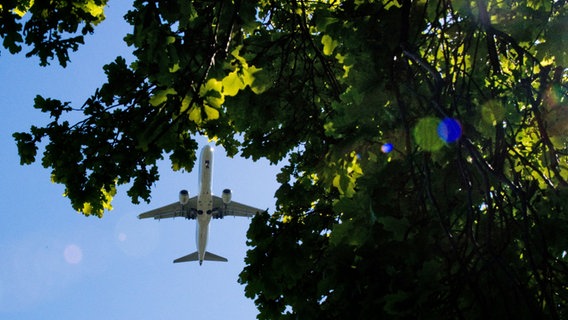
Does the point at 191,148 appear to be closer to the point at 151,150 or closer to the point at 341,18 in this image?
the point at 151,150

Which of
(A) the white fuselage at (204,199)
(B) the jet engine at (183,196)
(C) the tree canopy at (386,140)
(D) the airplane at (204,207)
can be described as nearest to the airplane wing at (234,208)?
A: (D) the airplane at (204,207)

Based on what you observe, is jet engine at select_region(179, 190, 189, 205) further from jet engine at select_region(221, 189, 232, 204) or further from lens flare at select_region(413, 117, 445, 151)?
lens flare at select_region(413, 117, 445, 151)

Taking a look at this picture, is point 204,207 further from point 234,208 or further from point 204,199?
point 234,208

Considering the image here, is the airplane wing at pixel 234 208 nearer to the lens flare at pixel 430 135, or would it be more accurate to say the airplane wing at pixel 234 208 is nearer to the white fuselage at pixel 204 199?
the white fuselage at pixel 204 199

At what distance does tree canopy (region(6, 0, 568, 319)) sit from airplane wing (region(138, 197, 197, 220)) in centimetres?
3284

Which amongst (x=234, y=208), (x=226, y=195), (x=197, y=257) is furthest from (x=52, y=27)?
(x=197, y=257)

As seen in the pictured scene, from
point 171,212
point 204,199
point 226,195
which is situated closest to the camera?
point 226,195

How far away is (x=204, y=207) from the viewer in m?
38.7

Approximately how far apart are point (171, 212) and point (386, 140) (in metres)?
38.0

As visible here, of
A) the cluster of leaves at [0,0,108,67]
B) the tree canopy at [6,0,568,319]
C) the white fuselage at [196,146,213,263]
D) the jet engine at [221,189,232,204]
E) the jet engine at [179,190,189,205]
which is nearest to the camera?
the tree canopy at [6,0,568,319]

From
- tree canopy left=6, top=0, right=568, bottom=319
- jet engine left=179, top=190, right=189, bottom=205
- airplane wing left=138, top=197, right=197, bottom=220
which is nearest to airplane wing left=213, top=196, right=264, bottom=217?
airplane wing left=138, top=197, right=197, bottom=220

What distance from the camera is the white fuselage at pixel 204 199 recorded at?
1403 inches

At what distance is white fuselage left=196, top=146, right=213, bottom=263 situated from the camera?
3562 centimetres

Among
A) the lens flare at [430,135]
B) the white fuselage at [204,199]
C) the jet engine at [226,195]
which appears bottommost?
the lens flare at [430,135]
